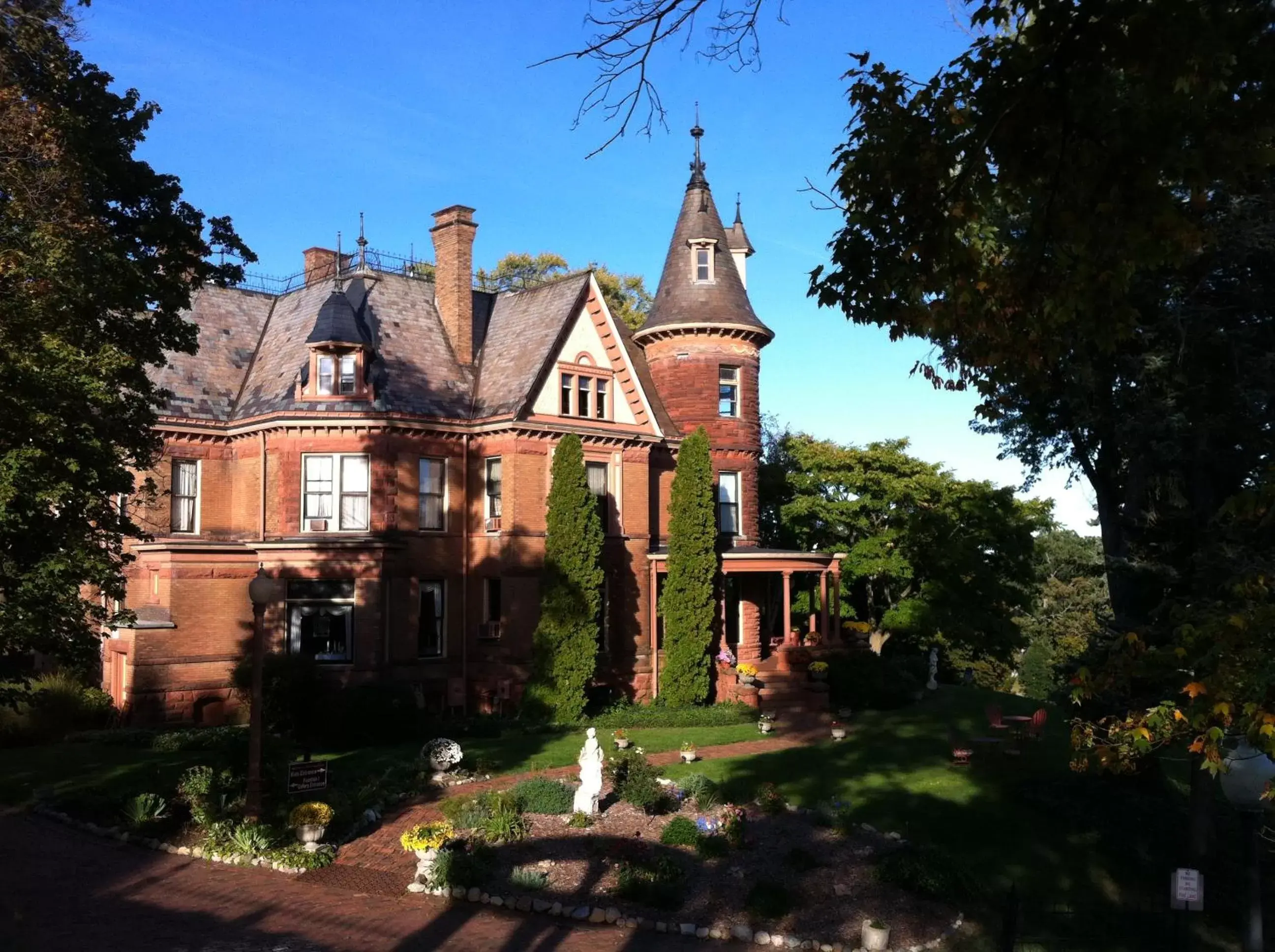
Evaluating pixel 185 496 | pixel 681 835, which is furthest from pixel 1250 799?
pixel 185 496

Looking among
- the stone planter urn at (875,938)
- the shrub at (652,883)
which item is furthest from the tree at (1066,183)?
the shrub at (652,883)

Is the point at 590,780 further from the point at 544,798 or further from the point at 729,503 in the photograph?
the point at 729,503

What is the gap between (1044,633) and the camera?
58062mm

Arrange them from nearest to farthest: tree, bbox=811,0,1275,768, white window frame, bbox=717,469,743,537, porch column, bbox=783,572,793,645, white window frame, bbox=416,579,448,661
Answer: tree, bbox=811,0,1275,768 → white window frame, bbox=416,579,448,661 → porch column, bbox=783,572,793,645 → white window frame, bbox=717,469,743,537

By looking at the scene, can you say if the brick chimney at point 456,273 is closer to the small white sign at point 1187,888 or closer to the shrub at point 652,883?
the shrub at point 652,883

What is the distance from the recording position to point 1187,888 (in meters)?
9.59

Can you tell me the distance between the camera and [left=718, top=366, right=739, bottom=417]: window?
34.2 metres

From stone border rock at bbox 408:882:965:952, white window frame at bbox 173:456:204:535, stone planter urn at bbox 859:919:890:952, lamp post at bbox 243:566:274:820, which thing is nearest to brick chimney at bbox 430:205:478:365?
white window frame at bbox 173:456:204:535

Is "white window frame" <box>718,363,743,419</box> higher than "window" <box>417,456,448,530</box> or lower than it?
higher

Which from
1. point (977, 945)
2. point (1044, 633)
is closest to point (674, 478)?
point (977, 945)

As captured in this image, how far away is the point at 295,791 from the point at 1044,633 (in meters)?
50.1

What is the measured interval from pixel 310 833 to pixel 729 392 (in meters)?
22.2

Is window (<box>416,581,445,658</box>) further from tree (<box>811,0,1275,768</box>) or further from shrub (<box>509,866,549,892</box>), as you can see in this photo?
tree (<box>811,0,1275,768</box>)

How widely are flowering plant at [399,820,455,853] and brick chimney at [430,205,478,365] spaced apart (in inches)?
745
